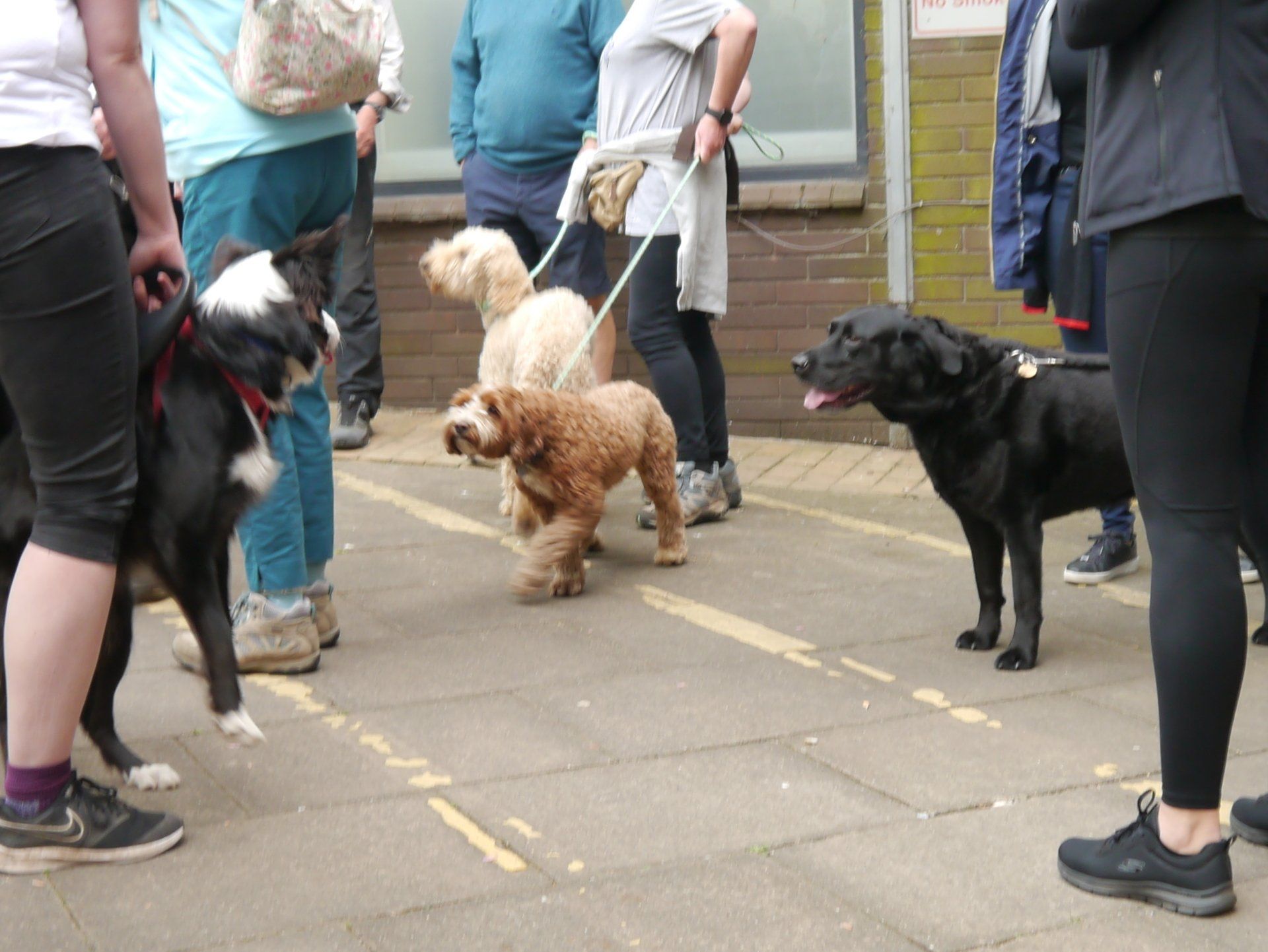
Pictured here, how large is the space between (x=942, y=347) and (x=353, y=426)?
167 inches

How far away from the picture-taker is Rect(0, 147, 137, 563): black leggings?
2645 mm

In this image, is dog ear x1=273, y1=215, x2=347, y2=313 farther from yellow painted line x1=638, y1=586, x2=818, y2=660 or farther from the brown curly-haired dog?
yellow painted line x1=638, y1=586, x2=818, y2=660

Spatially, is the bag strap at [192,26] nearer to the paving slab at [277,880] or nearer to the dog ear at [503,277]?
the paving slab at [277,880]

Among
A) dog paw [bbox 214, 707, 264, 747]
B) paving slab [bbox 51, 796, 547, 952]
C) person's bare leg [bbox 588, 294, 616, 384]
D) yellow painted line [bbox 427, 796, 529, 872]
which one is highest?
person's bare leg [bbox 588, 294, 616, 384]

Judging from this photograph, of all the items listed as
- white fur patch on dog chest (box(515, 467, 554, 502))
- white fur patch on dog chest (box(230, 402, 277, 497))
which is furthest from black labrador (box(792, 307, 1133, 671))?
white fur patch on dog chest (box(230, 402, 277, 497))

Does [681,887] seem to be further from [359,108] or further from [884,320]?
[359,108]

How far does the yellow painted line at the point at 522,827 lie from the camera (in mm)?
3111

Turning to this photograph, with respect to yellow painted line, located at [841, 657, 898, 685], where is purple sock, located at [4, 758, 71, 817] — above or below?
above

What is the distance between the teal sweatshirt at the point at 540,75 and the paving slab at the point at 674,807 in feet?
13.8

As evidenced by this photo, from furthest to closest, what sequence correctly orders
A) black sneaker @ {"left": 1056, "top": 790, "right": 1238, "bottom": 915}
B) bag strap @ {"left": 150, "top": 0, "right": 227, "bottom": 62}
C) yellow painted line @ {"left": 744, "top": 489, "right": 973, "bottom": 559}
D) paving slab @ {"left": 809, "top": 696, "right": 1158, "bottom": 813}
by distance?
yellow painted line @ {"left": 744, "top": 489, "right": 973, "bottom": 559}
bag strap @ {"left": 150, "top": 0, "right": 227, "bottom": 62}
paving slab @ {"left": 809, "top": 696, "right": 1158, "bottom": 813}
black sneaker @ {"left": 1056, "top": 790, "right": 1238, "bottom": 915}

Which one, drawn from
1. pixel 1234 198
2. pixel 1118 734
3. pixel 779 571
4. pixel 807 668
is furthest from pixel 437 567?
pixel 1234 198

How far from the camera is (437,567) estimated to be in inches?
221

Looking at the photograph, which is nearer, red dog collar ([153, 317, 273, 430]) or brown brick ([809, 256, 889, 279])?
red dog collar ([153, 317, 273, 430])

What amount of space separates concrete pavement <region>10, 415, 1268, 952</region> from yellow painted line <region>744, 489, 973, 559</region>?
147 mm
